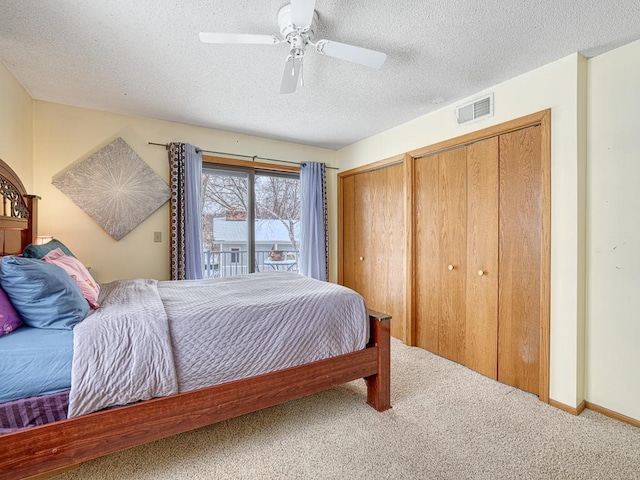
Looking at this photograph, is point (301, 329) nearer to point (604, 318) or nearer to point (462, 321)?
point (462, 321)

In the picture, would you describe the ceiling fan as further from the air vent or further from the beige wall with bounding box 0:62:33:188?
the beige wall with bounding box 0:62:33:188

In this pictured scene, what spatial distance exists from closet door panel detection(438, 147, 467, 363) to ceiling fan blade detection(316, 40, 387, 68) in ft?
4.56

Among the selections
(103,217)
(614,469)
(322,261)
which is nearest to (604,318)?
(614,469)

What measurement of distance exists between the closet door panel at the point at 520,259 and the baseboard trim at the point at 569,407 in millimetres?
140

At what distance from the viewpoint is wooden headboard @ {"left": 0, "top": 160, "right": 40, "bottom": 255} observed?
200cm

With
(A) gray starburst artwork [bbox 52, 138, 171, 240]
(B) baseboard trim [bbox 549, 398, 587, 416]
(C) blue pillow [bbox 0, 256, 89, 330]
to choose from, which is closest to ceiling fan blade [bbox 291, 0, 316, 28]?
(C) blue pillow [bbox 0, 256, 89, 330]

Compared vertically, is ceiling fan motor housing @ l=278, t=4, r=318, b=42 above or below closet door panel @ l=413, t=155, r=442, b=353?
above

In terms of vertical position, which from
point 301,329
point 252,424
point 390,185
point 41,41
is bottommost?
point 252,424

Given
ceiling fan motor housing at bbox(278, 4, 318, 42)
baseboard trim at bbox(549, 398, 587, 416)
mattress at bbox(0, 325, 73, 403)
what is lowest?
baseboard trim at bbox(549, 398, 587, 416)

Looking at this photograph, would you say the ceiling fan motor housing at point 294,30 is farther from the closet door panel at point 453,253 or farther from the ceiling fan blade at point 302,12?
the closet door panel at point 453,253

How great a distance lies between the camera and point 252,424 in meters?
1.91

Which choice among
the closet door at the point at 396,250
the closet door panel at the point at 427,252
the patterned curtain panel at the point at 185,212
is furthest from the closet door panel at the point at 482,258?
the patterned curtain panel at the point at 185,212

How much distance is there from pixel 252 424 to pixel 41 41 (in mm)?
2760

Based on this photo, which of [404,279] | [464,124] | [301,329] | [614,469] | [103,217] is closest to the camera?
[614,469]
